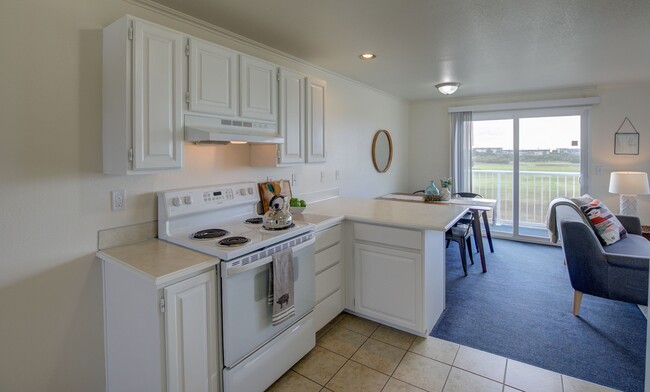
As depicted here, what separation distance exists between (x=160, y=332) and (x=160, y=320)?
0.06 meters

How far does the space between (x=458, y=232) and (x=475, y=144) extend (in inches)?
90.8

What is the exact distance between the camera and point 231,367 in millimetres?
1780

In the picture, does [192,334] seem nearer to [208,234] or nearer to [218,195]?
[208,234]

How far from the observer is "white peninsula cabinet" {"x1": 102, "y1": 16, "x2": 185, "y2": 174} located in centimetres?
167

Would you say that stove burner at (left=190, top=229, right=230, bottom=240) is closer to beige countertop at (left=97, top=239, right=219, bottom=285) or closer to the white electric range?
the white electric range

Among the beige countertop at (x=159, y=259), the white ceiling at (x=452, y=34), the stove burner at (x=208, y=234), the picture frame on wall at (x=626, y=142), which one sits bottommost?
the beige countertop at (x=159, y=259)

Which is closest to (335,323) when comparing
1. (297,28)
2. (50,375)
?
(50,375)

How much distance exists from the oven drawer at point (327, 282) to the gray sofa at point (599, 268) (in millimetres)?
1935

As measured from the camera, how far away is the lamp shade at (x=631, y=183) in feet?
13.5

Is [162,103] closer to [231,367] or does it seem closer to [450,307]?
[231,367]

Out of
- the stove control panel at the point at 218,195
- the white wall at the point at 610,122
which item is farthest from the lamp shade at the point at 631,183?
the stove control panel at the point at 218,195

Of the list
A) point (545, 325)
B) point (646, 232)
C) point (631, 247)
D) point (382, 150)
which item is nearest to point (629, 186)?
point (646, 232)

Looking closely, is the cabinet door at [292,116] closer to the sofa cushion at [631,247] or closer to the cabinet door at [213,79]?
the cabinet door at [213,79]

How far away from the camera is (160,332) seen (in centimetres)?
151
